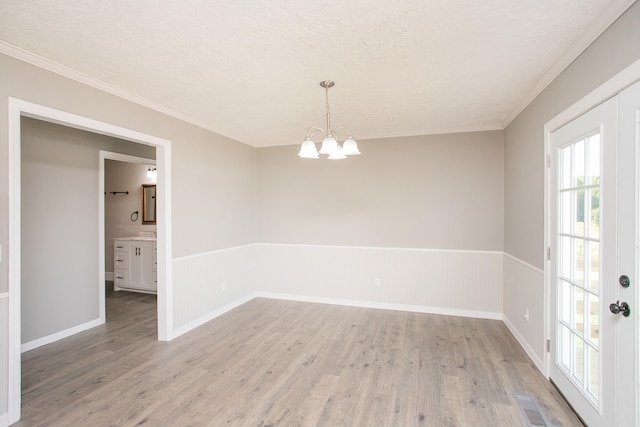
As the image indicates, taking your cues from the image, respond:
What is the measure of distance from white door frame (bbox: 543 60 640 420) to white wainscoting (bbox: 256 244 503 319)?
152cm

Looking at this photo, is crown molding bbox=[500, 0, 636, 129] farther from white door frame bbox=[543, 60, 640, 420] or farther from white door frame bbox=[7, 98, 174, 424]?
white door frame bbox=[7, 98, 174, 424]

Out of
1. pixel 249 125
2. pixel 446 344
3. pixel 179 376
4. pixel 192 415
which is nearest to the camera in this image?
pixel 192 415

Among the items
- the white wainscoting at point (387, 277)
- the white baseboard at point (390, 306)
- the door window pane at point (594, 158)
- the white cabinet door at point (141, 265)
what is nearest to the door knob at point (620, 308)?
the door window pane at point (594, 158)

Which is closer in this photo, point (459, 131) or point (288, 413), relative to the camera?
point (288, 413)

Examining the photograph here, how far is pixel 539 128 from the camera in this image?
9.20 feet

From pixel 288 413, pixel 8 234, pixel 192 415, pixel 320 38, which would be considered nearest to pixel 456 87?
pixel 320 38

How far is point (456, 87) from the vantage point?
2840 millimetres

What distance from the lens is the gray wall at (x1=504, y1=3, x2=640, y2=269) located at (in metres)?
1.69

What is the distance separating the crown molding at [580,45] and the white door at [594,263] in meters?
0.45

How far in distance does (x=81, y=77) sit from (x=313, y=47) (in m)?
1.99

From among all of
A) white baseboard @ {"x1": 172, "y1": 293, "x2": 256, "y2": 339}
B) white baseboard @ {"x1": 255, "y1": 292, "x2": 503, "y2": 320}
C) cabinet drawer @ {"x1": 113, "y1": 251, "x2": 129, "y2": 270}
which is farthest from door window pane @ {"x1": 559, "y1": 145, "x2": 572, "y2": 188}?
cabinet drawer @ {"x1": 113, "y1": 251, "x2": 129, "y2": 270}

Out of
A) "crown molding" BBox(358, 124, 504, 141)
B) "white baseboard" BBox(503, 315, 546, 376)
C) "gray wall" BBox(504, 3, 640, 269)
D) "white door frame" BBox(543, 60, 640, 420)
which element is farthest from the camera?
"crown molding" BBox(358, 124, 504, 141)

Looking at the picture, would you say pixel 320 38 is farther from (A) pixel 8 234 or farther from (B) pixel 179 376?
(B) pixel 179 376

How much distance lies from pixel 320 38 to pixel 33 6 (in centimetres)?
163
